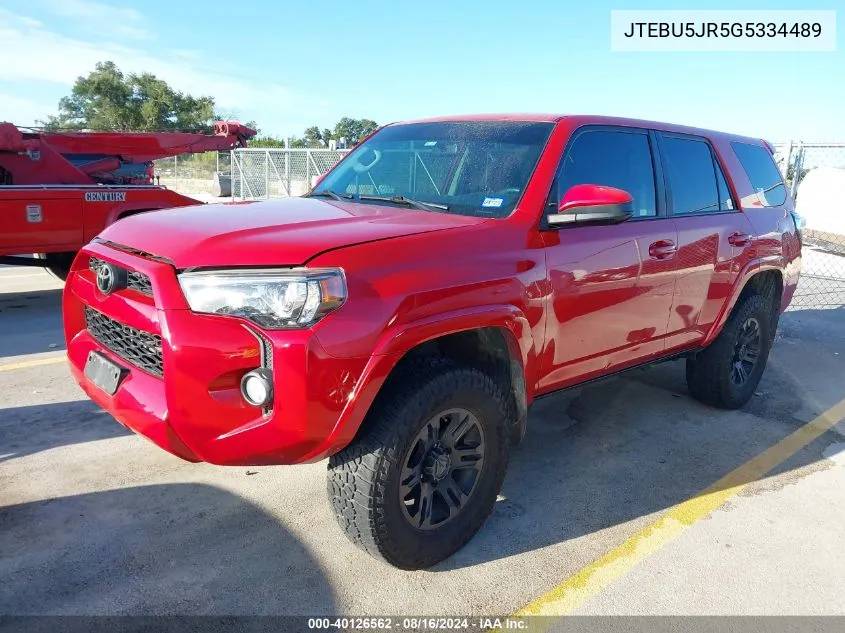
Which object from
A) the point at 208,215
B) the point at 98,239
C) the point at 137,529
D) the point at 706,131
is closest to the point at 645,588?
the point at 137,529

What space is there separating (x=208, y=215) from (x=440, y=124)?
154 centimetres

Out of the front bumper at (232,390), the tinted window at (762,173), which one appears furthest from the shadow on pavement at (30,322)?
the tinted window at (762,173)

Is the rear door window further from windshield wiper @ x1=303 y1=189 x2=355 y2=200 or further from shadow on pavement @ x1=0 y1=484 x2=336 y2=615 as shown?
shadow on pavement @ x1=0 y1=484 x2=336 y2=615

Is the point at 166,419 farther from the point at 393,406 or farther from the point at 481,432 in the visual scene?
the point at 481,432

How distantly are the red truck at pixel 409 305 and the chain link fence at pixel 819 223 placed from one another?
654 centimetres

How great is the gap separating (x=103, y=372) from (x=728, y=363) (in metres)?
4.04

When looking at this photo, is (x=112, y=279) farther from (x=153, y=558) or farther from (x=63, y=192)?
(x=63, y=192)

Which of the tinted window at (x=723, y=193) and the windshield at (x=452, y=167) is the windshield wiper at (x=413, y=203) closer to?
the windshield at (x=452, y=167)

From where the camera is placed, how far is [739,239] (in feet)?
14.7

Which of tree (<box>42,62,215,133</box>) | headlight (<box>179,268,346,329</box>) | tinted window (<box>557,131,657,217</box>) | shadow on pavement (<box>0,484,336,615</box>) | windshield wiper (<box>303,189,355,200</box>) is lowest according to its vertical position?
shadow on pavement (<box>0,484,336,615</box>)

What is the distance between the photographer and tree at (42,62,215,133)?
44750mm

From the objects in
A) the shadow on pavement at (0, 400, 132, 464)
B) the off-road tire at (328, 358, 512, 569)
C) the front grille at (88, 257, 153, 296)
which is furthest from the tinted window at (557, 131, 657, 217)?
the shadow on pavement at (0, 400, 132, 464)

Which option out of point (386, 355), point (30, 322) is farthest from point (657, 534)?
point (30, 322)

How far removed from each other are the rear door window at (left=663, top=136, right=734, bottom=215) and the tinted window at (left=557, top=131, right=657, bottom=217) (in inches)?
9.2
